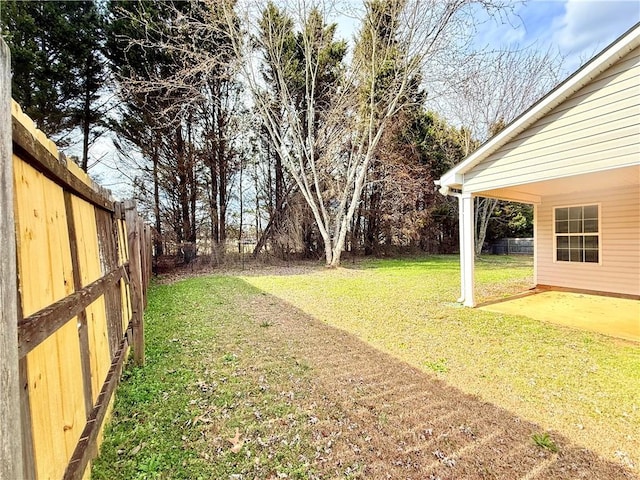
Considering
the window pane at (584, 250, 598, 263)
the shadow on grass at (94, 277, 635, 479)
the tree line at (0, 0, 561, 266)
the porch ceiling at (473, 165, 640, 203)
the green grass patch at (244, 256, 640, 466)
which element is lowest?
the green grass patch at (244, 256, 640, 466)

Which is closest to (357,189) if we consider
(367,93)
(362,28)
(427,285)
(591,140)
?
(367,93)

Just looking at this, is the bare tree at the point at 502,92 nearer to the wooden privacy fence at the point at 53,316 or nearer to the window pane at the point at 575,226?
the window pane at the point at 575,226

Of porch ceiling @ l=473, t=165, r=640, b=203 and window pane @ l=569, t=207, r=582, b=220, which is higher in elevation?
porch ceiling @ l=473, t=165, r=640, b=203

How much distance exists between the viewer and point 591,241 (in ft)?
22.5

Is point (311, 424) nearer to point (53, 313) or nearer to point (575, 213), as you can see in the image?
point (53, 313)

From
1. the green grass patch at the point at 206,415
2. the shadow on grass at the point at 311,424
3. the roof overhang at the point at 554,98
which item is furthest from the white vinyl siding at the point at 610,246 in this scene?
the green grass patch at the point at 206,415

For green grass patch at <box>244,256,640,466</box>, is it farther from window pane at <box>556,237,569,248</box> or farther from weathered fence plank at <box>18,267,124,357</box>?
weathered fence plank at <box>18,267,124,357</box>

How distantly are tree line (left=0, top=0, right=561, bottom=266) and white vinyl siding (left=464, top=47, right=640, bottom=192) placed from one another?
5272mm

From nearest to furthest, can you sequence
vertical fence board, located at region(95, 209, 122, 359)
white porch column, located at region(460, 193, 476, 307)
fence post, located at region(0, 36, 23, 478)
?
fence post, located at region(0, 36, 23, 478) < vertical fence board, located at region(95, 209, 122, 359) < white porch column, located at region(460, 193, 476, 307)

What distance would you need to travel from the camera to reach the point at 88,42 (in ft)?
36.9

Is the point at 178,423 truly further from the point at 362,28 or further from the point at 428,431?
the point at 362,28

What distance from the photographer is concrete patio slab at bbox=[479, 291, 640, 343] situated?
182 inches

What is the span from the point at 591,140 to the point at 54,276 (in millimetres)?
5915

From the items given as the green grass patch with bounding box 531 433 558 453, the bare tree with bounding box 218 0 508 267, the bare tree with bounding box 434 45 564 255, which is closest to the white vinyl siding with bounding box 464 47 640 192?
the green grass patch with bounding box 531 433 558 453
